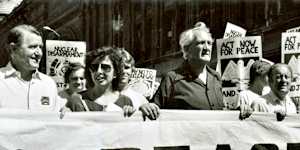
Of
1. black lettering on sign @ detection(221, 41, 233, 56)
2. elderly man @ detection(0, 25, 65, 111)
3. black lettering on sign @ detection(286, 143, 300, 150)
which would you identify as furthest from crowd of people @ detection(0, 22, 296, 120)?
black lettering on sign @ detection(286, 143, 300, 150)

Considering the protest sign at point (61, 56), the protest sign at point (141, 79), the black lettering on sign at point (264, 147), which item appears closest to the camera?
the protest sign at point (61, 56)

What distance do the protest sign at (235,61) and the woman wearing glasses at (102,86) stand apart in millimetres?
699

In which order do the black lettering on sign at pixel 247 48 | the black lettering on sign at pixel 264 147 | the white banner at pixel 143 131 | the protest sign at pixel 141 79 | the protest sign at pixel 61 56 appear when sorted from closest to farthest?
the white banner at pixel 143 131, the protest sign at pixel 61 56, the protest sign at pixel 141 79, the black lettering on sign at pixel 264 147, the black lettering on sign at pixel 247 48

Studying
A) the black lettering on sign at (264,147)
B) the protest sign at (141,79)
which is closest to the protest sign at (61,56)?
the protest sign at (141,79)

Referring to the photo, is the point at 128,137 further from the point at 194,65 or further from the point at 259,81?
the point at 259,81

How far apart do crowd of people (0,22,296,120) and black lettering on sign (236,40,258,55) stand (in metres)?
0.09

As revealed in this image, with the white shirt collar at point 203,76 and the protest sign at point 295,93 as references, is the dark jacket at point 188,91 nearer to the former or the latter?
the white shirt collar at point 203,76

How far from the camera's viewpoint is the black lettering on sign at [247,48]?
400cm

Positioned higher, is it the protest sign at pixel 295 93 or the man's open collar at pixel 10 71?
the man's open collar at pixel 10 71

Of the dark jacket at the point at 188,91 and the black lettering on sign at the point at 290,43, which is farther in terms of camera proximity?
the black lettering on sign at the point at 290,43

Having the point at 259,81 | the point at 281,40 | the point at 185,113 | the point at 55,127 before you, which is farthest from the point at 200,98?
the point at 55,127

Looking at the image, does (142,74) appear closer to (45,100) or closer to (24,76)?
(45,100)

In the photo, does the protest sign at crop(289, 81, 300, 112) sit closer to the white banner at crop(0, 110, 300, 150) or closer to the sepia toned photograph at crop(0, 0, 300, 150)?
the sepia toned photograph at crop(0, 0, 300, 150)

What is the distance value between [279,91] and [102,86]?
1.28 meters
